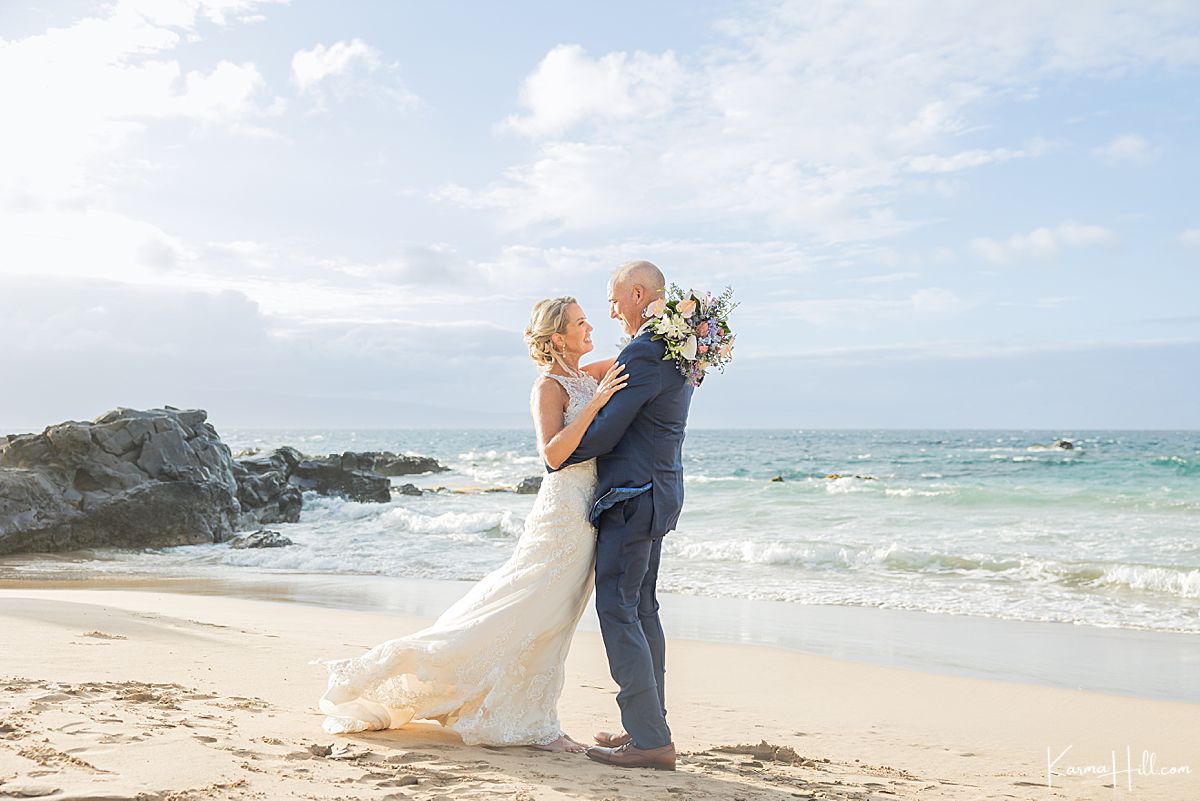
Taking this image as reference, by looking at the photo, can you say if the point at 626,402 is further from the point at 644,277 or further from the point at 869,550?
the point at 869,550

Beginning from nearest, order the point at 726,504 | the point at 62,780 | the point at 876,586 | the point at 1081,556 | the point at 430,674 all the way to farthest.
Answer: the point at 62,780
the point at 430,674
the point at 876,586
the point at 1081,556
the point at 726,504

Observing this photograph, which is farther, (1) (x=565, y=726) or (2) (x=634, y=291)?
(1) (x=565, y=726)

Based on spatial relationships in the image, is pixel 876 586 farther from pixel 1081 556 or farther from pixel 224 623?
pixel 224 623

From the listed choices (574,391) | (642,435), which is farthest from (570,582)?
(574,391)

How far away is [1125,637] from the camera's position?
9.08 meters

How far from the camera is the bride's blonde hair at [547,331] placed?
14.8 ft

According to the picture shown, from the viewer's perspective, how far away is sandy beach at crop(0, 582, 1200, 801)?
3613 millimetres

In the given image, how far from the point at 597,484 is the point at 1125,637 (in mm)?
7128

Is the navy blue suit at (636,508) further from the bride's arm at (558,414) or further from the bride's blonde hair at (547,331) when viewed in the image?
the bride's blonde hair at (547,331)

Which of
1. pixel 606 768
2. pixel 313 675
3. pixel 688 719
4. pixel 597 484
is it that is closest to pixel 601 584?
pixel 597 484

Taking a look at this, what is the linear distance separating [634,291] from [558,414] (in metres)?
0.68

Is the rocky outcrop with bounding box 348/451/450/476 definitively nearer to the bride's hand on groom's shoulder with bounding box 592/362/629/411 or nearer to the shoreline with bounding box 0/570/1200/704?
the shoreline with bounding box 0/570/1200/704

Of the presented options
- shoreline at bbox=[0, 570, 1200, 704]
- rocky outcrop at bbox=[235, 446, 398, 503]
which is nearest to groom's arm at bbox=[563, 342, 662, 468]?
shoreline at bbox=[0, 570, 1200, 704]

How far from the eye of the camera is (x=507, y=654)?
444 cm
